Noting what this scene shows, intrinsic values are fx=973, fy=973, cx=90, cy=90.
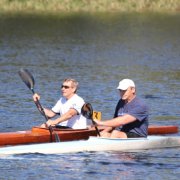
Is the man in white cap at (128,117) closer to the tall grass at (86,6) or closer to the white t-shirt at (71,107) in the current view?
the white t-shirt at (71,107)

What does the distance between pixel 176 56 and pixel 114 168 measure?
21.0m

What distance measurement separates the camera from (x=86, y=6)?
6009 centimetres

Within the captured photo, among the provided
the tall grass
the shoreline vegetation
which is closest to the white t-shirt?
the shoreline vegetation

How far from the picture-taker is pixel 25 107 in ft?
78.7

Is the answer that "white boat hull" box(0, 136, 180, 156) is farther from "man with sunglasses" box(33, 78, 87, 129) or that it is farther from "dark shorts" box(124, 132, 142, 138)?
"man with sunglasses" box(33, 78, 87, 129)

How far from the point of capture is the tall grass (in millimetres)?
58750

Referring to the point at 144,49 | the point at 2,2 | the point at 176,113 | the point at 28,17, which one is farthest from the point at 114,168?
the point at 2,2

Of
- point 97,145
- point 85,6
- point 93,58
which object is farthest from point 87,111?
point 85,6

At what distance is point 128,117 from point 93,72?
44.7 ft

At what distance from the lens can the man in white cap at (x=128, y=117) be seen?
17.9m

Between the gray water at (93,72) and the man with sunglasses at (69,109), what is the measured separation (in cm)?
105

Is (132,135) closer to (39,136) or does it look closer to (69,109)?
(69,109)

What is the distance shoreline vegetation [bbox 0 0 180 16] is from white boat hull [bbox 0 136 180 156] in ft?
129

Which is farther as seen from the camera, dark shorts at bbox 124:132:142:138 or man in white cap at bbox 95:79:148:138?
dark shorts at bbox 124:132:142:138
